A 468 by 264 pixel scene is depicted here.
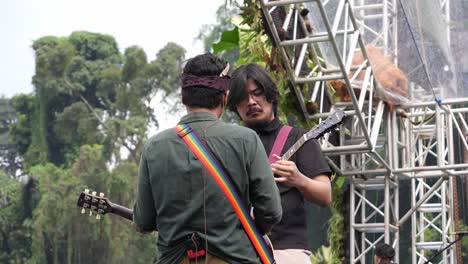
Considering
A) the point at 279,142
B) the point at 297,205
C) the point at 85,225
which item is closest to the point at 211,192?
the point at 297,205

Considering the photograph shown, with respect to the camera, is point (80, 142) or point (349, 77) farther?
point (80, 142)

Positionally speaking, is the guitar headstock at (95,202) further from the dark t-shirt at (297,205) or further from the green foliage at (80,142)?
the green foliage at (80,142)

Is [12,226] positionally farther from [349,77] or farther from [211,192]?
[211,192]

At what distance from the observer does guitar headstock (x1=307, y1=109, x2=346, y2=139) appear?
5.25 m

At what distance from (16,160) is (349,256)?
154 ft

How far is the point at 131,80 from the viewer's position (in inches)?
2041

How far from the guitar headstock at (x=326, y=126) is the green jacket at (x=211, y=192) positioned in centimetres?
87

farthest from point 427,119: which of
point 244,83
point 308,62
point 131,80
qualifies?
point 131,80

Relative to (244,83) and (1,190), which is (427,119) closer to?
(244,83)

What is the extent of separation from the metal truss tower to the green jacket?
17.3ft

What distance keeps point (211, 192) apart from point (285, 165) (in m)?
0.70

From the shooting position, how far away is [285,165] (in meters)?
4.96

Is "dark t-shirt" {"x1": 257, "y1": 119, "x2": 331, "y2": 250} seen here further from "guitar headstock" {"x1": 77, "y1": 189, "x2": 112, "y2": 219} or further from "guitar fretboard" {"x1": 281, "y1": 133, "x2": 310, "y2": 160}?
"guitar headstock" {"x1": 77, "y1": 189, "x2": 112, "y2": 219}

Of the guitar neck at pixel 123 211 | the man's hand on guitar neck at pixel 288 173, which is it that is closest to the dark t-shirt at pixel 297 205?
the man's hand on guitar neck at pixel 288 173
